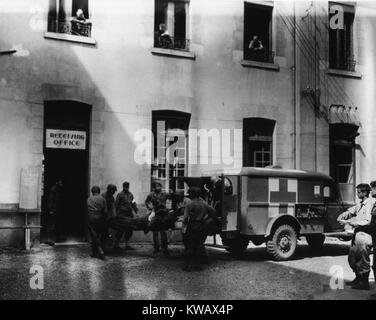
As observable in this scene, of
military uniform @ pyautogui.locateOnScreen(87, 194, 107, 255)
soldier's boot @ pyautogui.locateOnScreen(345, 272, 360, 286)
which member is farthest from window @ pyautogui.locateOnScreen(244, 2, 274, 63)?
soldier's boot @ pyautogui.locateOnScreen(345, 272, 360, 286)

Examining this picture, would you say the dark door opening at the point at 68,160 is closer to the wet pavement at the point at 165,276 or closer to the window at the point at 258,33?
the wet pavement at the point at 165,276

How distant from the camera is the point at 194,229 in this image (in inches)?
379

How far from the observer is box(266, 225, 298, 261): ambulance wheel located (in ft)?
35.3

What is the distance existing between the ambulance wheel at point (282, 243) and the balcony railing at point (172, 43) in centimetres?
636

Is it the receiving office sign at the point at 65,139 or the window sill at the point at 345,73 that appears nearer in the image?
the receiving office sign at the point at 65,139

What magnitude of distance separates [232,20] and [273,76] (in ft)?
7.06

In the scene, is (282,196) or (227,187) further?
(282,196)

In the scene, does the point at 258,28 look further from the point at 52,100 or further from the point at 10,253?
the point at 10,253

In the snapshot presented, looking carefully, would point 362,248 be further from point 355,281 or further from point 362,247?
point 355,281

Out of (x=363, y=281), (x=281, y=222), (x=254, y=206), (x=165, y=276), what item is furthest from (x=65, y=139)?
(x=363, y=281)

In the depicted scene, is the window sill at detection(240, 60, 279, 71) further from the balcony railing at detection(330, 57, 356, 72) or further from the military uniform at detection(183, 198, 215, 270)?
the military uniform at detection(183, 198, 215, 270)

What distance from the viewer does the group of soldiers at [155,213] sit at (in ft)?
31.8

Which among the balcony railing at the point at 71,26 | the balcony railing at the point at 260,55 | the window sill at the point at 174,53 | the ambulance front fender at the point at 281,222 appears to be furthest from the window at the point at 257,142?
the balcony railing at the point at 71,26

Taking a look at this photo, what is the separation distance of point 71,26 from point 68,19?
0.21m
